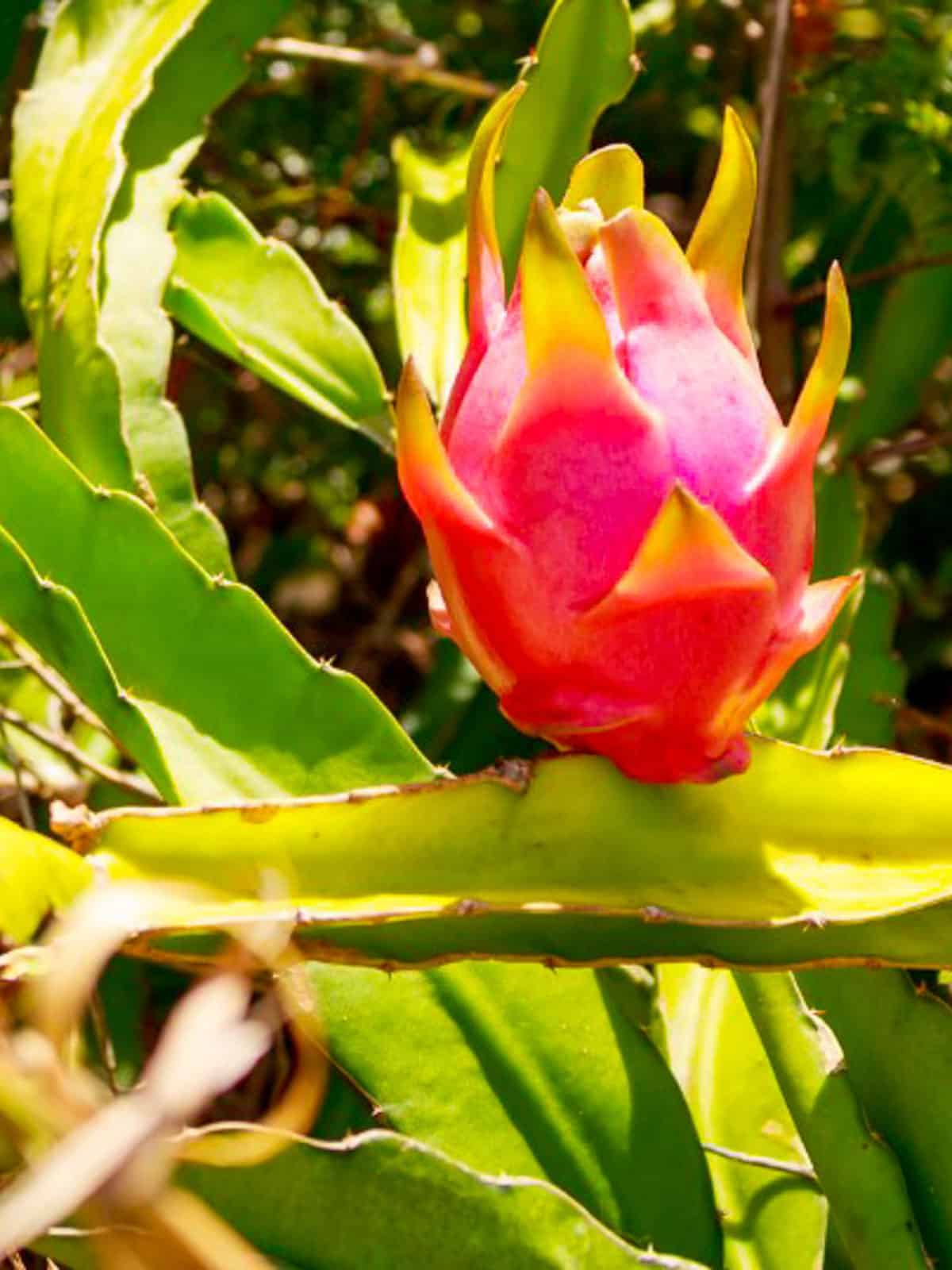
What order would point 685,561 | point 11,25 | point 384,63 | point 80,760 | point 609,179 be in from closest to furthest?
point 685,561 → point 609,179 → point 80,760 → point 11,25 → point 384,63

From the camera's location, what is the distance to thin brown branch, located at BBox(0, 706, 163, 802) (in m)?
1.01

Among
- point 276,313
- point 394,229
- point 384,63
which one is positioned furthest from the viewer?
point 394,229

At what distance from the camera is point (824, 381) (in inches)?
26.7

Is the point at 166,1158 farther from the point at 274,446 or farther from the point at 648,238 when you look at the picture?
the point at 274,446

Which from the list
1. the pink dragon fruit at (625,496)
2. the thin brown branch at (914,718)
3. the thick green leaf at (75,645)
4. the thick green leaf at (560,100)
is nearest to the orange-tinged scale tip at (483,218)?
the pink dragon fruit at (625,496)

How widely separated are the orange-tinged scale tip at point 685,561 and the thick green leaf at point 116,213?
16.6 inches

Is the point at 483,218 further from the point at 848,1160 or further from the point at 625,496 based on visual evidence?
the point at 848,1160

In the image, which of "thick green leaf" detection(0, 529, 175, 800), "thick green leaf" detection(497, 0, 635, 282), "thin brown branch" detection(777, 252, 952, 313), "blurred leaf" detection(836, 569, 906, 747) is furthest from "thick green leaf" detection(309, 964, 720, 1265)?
"thin brown branch" detection(777, 252, 952, 313)

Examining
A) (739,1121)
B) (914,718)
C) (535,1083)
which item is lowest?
(914,718)

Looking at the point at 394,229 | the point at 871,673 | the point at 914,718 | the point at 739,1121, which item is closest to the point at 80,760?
the point at 739,1121

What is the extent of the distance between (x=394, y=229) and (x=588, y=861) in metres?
1.13

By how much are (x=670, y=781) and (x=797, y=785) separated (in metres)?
0.06

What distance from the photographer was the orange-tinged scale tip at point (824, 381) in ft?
2.21

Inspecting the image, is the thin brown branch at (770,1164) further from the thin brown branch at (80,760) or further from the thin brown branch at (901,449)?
the thin brown branch at (901,449)
